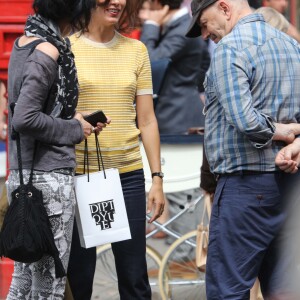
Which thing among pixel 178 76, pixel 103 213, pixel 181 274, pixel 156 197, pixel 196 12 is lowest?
pixel 181 274

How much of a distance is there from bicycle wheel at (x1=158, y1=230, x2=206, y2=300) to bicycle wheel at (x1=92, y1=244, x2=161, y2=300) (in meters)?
0.09

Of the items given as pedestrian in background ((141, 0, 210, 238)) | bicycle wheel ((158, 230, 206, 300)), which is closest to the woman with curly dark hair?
bicycle wheel ((158, 230, 206, 300))

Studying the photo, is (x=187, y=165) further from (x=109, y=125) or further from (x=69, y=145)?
(x=69, y=145)

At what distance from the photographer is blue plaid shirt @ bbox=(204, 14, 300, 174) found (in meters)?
3.70

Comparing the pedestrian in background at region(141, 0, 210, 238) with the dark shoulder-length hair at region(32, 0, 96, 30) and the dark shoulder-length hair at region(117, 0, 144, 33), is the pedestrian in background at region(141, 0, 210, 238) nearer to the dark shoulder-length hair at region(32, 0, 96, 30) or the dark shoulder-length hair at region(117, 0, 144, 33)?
the dark shoulder-length hair at region(117, 0, 144, 33)

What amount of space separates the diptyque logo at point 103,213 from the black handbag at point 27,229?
36 cm

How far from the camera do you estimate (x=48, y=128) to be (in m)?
3.67

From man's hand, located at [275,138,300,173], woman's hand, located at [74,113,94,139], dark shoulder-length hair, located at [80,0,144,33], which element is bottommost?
man's hand, located at [275,138,300,173]

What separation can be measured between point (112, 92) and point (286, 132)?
898 mm

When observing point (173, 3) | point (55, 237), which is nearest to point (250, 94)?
point (55, 237)

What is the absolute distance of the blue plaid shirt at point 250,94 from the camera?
3.70 meters

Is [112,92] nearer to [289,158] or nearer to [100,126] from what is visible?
[100,126]

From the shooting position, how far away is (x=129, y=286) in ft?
14.6

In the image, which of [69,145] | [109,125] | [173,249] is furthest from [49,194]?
[173,249]
